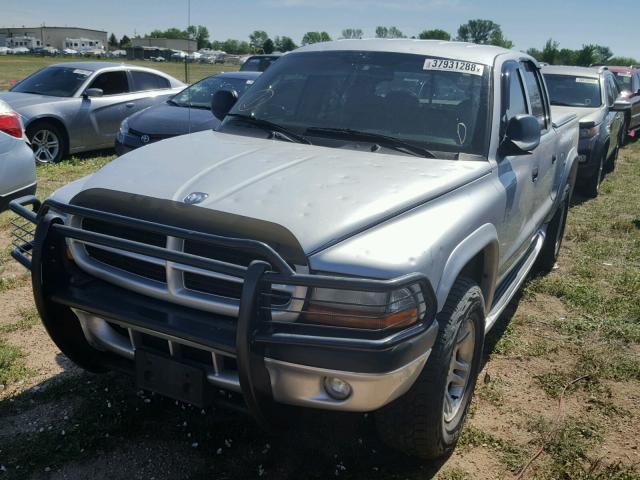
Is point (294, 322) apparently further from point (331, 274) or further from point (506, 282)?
point (506, 282)

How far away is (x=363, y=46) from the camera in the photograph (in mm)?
3912

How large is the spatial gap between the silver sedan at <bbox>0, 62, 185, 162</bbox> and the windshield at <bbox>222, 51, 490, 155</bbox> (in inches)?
256

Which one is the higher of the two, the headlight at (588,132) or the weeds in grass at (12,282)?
the headlight at (588,132)

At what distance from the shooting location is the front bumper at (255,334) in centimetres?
210

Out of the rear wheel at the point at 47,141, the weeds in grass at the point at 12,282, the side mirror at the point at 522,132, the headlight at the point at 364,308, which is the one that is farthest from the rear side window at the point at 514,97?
the rear wheel at the point at 47,141

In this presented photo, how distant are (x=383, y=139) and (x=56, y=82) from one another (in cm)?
846

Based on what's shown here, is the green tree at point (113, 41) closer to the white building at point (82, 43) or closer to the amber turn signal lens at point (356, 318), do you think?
the white building at point (82, 43)

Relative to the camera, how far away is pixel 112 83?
10438 mm

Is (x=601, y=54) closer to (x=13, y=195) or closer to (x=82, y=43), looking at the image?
(x=13, y=195)

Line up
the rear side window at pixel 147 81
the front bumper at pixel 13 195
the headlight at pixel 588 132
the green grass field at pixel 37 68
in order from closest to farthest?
the front bumper at pixel 13 195 < the headlight at pixel 588 132 < the rear side window at pixel 147 81 < the green grass field at pixel 37 68

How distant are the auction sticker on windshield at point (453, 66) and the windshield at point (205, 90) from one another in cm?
591

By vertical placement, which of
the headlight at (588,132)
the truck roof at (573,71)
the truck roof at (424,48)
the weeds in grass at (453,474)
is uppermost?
the truck roof at (424,48)

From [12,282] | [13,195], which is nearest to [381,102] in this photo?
[13,195]

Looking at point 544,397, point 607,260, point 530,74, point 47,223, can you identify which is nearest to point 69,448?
point 47,223
